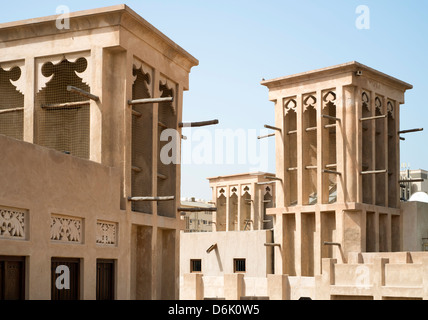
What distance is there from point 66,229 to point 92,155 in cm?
300

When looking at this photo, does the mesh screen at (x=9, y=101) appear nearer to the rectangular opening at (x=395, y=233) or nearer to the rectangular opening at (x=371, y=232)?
the rectangular opening at (x=371, y=232)

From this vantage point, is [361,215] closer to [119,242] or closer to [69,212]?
[119,242]

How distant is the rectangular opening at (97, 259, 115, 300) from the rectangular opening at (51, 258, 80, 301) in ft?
3.38

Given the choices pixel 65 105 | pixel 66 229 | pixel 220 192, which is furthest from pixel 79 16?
pixel 220 192

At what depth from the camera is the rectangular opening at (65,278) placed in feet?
47.6

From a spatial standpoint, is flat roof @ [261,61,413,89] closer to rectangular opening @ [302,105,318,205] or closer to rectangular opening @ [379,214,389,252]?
rectangular opening @ [302,105,318,205]

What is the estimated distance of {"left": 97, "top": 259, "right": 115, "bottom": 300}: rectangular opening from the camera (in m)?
16.3

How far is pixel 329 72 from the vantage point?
31016mm

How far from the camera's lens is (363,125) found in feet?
105

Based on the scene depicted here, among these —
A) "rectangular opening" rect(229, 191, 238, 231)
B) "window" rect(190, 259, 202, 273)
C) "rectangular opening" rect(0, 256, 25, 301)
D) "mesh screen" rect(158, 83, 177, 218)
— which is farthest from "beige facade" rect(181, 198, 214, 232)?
"rectangular opening" rect(0, 256, 25, 301)

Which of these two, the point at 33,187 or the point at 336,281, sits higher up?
the point at 33,187

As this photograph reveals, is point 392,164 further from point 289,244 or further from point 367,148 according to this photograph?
point 289,244

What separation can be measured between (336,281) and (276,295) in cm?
345
